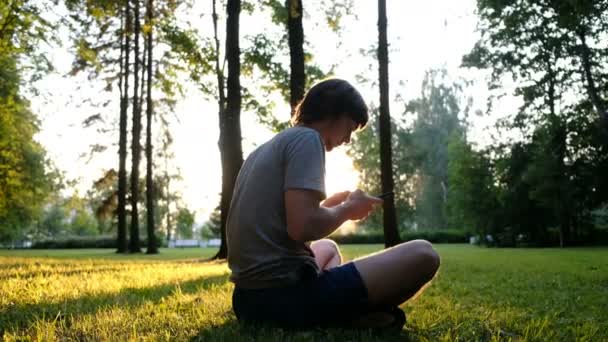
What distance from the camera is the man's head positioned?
120 inches

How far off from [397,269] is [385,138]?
12965mm

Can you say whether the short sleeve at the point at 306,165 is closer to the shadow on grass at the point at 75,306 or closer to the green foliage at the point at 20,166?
the shadow on grass at the point at 75,306

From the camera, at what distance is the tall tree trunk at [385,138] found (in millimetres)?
15047

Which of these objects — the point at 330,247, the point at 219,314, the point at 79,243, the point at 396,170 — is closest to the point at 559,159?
the point at 396,170

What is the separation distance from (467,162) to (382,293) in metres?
37.2

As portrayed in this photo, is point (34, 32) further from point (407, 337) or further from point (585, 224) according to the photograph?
point (585, 224)

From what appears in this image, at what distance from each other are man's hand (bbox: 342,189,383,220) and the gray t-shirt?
0.33 metres

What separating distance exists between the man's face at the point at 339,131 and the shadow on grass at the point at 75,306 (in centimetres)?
206

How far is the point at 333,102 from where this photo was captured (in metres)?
3.05

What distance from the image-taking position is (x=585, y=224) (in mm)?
32625

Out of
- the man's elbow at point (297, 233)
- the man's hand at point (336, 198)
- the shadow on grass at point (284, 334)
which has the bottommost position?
the shadow on grass at point (284, 334)

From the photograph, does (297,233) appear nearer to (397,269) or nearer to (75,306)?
(397,269)

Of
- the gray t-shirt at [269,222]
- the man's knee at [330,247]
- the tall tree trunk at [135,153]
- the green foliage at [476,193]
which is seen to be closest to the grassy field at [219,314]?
the gray t-shirt at [269,222]

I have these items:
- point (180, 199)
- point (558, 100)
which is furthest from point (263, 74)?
point (180, 199)
